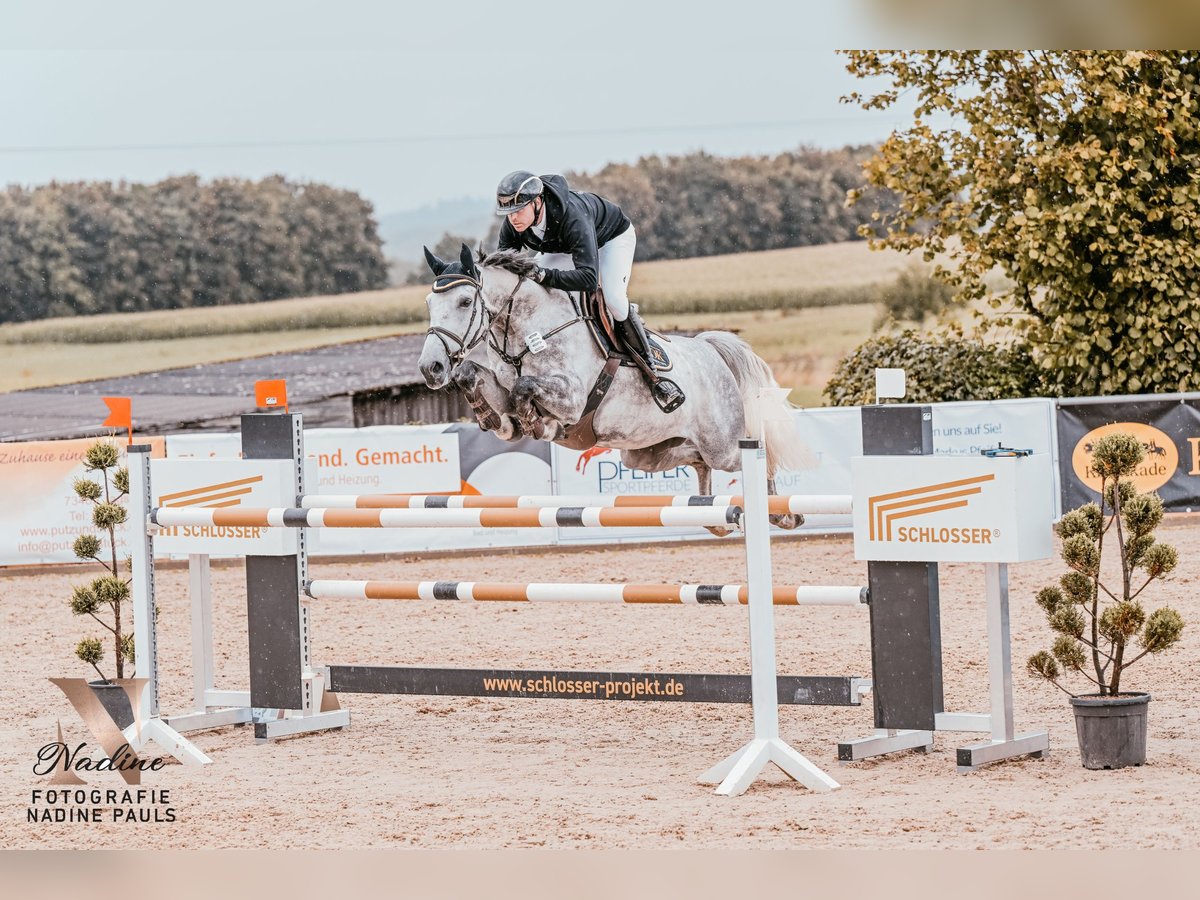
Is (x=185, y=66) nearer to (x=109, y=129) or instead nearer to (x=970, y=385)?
(x=109, y=129)

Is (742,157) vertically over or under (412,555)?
over

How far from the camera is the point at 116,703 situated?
531 centimetres

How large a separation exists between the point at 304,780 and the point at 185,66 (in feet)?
38.6

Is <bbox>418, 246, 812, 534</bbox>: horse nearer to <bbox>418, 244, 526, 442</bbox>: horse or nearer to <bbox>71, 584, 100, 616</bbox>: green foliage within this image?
<bbox>418, 244, 526, 442</bbox>: horse

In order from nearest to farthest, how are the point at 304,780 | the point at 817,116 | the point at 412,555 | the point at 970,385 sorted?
1. the point at 304,780
2. the point at 412,555
3. the point at 970,385
4. the point at 817,116

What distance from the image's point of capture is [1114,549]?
406 inches

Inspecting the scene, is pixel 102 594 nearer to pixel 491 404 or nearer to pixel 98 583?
pixel 98 583

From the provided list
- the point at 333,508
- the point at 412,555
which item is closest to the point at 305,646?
the point at 333,508

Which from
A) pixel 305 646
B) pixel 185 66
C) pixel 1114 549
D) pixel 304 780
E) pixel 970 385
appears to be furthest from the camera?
pixel 185 66

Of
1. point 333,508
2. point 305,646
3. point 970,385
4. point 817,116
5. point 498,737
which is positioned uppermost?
point 817,116

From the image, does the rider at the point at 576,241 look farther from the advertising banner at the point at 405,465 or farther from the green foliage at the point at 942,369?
the green foliage at the point at 942,369

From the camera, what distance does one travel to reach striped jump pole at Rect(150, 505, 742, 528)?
4512mm

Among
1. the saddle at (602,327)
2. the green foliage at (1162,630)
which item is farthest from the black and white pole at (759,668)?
the green foliage at (1162,630)

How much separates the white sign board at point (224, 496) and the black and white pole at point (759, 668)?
6.57ft
